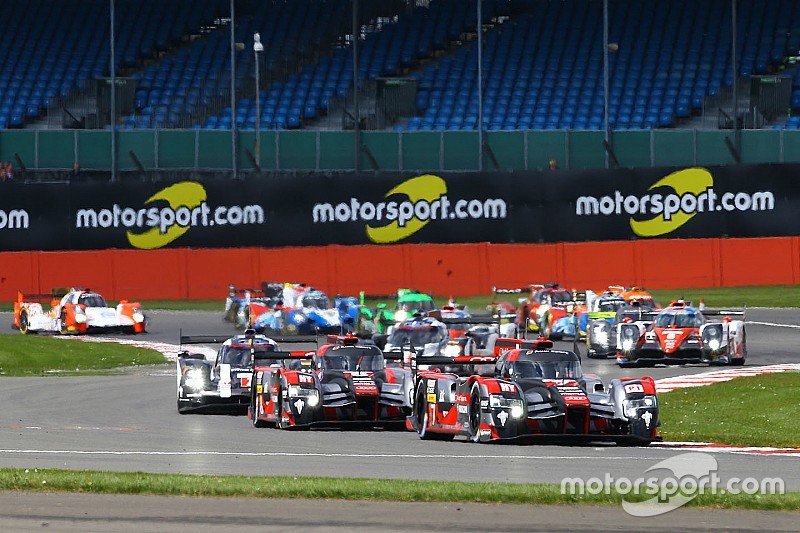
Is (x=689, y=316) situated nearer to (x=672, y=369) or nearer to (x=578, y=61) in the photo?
(x=672, y=369)

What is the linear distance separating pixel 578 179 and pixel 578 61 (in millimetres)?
9607

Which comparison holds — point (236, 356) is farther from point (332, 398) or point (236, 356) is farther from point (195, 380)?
point (332, 398)

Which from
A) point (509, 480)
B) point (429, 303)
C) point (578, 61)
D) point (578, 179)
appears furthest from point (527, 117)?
point (509, 480)

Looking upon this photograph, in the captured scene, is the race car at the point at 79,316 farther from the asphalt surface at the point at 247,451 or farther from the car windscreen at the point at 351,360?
the car windscreen at the point at 351,360

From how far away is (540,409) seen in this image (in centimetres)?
1838

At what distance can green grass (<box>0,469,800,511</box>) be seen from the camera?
1291cm

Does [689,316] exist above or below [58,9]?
below

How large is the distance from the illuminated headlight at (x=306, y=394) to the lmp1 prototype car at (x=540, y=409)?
1.88 meters

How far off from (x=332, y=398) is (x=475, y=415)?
262 cm

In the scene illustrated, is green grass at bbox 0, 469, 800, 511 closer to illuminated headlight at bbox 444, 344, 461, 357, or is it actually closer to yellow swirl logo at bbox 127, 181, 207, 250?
illuminated headlight at bbox 444, 344, 461, 357

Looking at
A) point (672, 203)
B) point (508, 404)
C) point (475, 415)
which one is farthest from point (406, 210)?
point (508, 404)

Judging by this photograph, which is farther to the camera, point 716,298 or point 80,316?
point 716,298

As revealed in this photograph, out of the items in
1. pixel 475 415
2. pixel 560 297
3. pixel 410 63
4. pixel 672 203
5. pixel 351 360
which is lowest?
pixel 475 415

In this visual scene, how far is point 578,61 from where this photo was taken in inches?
2099
